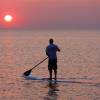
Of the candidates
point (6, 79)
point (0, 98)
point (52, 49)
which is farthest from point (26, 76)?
point (0, 98)

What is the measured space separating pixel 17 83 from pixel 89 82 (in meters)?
3.77

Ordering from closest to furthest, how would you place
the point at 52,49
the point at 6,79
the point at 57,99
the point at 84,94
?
the point at 57,99
the point at 84,94
the point at 52,49
the point at 6,79

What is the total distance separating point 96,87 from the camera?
20.5m

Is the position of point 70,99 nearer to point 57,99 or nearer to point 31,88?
point 57,99

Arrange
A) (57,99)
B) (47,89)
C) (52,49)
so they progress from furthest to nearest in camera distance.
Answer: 1. (52,49)
2. (47,89)
3. (57,99)

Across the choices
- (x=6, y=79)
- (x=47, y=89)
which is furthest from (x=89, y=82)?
(x=6, y=79)

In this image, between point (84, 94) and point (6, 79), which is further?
point (6, 79)

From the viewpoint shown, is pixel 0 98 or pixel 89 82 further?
pixel 89 82

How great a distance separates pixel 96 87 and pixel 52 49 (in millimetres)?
2929

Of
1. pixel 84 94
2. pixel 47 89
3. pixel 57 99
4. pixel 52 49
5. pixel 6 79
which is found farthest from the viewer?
pixel 6 79

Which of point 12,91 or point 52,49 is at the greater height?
point 52,49

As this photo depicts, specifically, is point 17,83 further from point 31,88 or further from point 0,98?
point 0,98

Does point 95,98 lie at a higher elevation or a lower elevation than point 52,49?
lower

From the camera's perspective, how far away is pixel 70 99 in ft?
57.9
